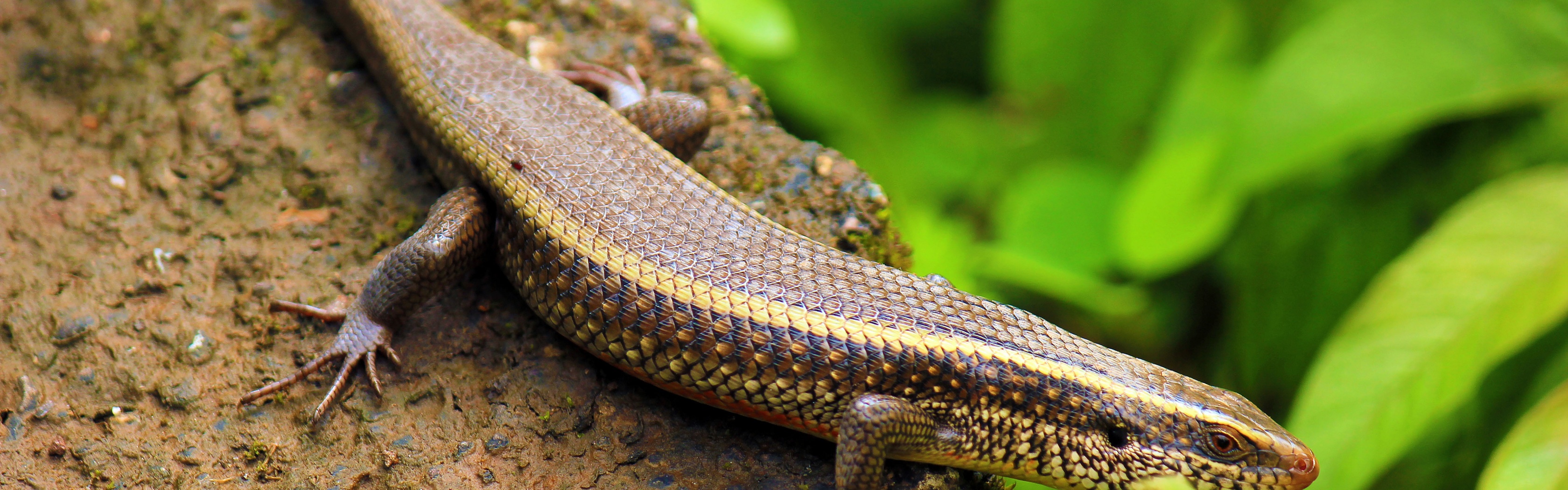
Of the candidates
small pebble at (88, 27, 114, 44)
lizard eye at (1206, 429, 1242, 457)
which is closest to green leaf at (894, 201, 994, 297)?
lizard eye at (1206, 429, 1242, 457)

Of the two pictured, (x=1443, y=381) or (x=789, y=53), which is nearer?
(x=1443, y=381)

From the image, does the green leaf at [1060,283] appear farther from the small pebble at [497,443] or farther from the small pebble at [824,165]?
the small pebble at [497,443]

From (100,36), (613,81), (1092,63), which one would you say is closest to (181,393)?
(100,36)

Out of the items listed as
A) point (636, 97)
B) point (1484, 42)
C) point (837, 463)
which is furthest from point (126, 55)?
point (1484, 42)

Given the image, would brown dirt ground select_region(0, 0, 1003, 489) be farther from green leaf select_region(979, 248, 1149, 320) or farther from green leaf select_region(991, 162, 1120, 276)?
green leaf select_region(991, 162, 1120, 276)

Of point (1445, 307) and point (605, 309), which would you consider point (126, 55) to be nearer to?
point (605, 309)

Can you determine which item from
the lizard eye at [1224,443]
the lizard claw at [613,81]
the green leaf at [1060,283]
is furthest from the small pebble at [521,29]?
the lizard eye at [1224,443]
